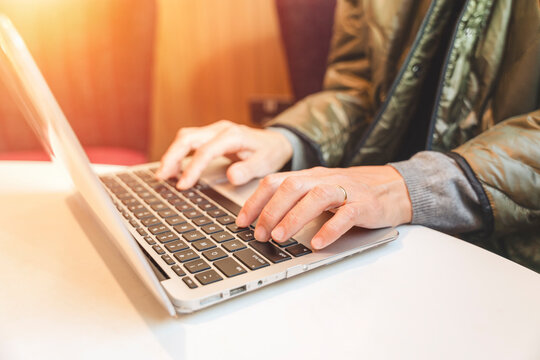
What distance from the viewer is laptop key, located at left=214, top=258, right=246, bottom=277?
0.38 metres

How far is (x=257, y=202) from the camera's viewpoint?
489 millimetres

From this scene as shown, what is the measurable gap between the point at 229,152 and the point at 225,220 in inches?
8.5

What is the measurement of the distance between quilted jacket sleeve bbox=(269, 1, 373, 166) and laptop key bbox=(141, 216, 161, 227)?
380mm

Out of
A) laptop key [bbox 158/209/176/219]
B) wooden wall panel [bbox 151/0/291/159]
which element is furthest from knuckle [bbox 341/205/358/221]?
wooden wall panel [bbox 151/0/291/159]

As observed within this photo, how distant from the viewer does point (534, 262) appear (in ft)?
1.98

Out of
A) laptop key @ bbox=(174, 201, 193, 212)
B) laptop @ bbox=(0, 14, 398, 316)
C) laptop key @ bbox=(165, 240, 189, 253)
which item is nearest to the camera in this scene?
laptop @ bbox=(0, 14, 398, 316)

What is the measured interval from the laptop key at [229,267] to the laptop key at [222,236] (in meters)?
0.05

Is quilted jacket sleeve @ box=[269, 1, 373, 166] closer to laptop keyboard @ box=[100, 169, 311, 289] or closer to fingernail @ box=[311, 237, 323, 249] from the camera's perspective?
laptop keyboard @ box=[100, 169, 311, 289]

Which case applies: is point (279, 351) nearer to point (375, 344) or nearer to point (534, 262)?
point (375, 344)

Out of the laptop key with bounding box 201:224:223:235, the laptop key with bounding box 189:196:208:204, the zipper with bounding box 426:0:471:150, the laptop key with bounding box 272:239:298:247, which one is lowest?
the laptop key with bounding box 189:196:208:204

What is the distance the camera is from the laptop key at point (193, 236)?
452mm

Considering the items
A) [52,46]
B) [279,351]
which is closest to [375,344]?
[279,351]

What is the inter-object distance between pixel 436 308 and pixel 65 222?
0.44 meters

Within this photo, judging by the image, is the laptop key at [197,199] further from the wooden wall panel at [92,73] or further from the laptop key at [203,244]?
the wooden wall panel at [92,73]
